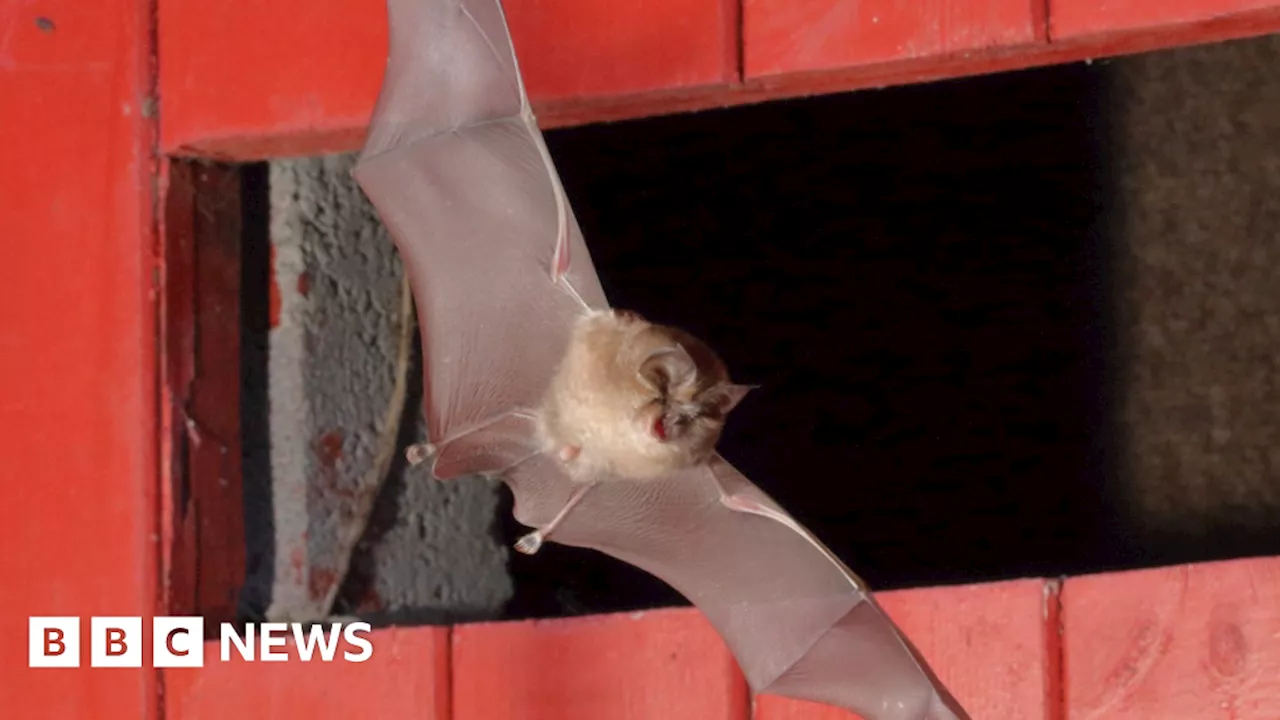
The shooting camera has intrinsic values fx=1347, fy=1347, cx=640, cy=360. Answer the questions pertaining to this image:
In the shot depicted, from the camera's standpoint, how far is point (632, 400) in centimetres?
167

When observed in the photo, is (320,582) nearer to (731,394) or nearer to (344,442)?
(344,442)

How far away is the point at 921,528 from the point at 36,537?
1.50 metres

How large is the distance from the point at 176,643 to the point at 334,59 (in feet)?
3.06

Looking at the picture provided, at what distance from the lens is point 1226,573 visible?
1.75 meters

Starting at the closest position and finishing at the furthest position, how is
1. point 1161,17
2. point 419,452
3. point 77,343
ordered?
1. point 1161,17
2. point 419,452
3. point 77,343

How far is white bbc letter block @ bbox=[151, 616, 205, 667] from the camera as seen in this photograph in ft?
6.80

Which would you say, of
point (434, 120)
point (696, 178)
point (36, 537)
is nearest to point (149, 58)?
point (434, 120)

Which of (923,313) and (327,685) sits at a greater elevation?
(923,313)

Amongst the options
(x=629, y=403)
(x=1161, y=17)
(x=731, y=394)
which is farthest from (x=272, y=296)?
(x=1161, y=17)

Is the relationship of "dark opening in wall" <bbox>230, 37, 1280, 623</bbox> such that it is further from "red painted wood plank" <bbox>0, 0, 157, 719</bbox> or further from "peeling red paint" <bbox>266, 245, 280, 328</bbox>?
"red painted wood plank" <bbox>0, 0, 157, 719</bbox>

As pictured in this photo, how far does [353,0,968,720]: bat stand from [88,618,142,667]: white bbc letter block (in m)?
0.60

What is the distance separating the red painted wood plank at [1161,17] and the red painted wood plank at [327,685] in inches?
48.9

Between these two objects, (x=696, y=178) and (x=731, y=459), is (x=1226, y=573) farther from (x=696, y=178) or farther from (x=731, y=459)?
(x=696, y=178)

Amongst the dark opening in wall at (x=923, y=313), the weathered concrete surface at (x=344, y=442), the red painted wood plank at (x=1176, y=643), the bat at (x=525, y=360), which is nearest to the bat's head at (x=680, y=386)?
the bat at (x=525, y=360)
